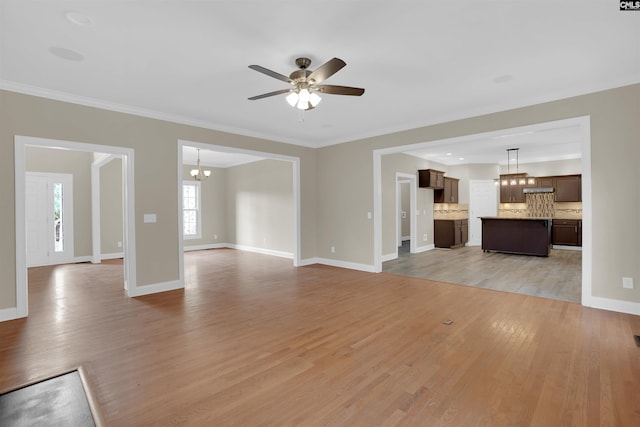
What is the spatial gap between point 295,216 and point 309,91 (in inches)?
158

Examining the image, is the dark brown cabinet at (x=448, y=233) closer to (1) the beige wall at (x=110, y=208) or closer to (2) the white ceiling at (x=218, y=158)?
(2) the white ceiling at (x=218, y=158)

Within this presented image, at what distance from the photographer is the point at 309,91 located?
2959 mm

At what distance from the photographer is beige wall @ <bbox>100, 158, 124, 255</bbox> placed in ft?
25.2

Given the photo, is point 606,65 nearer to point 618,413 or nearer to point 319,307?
point 618,413

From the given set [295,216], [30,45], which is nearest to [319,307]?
[295,216]

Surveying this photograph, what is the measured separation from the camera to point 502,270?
6.00m

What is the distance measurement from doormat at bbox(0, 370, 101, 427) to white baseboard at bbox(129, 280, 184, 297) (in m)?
2.23

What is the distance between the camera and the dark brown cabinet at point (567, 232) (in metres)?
8.85

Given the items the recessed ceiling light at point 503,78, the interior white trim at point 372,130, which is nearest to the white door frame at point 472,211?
the interior white trim at point 372,130

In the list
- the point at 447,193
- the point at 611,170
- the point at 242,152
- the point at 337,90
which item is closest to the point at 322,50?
the point at 337,90

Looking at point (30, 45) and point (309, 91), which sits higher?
point (30, 45)

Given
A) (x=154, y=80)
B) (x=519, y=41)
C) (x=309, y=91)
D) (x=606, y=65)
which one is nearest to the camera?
(x=519, y=41)

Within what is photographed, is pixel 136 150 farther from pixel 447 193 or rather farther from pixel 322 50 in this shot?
pixel 447 193

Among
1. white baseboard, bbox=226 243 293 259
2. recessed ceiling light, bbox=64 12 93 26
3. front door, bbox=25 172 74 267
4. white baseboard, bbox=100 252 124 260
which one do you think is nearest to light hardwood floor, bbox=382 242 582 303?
white baseboard, bbox=226 243 293 259
